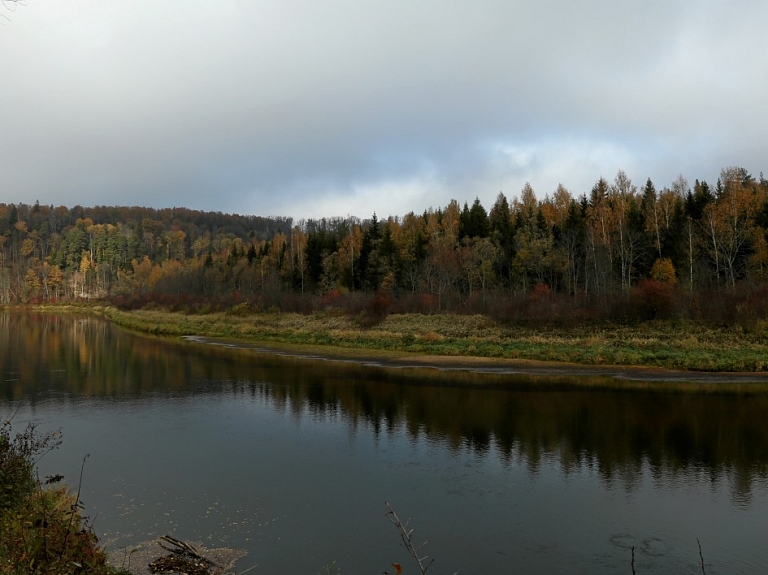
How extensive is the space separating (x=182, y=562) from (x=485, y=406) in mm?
14431

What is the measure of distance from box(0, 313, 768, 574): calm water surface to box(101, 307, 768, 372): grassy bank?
7371 mm

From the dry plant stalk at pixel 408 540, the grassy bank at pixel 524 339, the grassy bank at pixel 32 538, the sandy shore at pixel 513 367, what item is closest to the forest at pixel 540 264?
the grassy bank at pixel 524 339

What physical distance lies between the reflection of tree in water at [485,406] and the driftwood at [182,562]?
8.35 metres

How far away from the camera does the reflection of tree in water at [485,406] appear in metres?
14.4

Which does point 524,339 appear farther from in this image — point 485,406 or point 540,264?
point 540,264

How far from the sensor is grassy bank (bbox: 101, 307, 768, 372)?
30297 millimetres

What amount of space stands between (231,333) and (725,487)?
44.1 metres

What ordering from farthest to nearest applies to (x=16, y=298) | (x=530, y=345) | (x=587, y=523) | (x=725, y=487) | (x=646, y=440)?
(x=16, y=298)
(x=530, y=345)
(x=646, y=440)
(x=725, y=487)
(x=587, y=523)

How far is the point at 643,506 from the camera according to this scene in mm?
11055

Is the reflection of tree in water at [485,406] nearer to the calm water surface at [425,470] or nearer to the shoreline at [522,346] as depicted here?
the calm water surface at [425,470]

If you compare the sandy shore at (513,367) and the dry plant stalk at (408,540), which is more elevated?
the dry plant stalk at (408,540)

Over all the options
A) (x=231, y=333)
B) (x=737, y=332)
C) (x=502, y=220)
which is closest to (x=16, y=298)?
(x=231, y=333)

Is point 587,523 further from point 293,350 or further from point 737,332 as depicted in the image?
point 293,350

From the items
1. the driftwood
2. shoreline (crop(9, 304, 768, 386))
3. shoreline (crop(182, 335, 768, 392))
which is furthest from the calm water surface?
shoreline (crop(9, 304, 768, 386))
